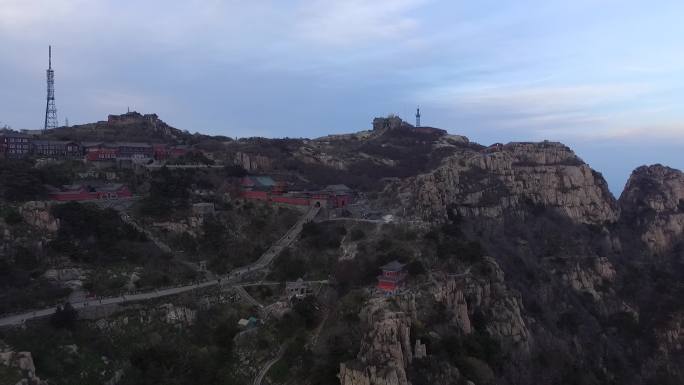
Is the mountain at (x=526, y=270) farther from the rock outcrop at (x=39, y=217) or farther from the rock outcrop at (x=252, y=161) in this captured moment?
the rock outcrop at (x=39, y=217)

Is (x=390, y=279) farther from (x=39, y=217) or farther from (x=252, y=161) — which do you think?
(x=252, y=161)

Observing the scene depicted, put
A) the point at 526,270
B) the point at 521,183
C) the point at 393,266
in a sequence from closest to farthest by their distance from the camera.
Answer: the point at 393,266, the point at 526,270, the point at 521,183

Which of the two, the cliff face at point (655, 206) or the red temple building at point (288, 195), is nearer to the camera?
the red temple building at point (288, 195)

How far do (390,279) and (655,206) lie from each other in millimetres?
55576

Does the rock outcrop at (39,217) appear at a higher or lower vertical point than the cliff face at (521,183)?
lower

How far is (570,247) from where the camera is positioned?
6562cm

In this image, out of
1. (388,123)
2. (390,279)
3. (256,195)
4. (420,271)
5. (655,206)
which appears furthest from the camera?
(388,123)

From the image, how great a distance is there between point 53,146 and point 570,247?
57848 mm

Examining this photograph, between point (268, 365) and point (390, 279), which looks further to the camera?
point (390, 279)

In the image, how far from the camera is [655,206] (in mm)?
79062

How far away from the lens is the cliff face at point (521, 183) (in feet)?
212

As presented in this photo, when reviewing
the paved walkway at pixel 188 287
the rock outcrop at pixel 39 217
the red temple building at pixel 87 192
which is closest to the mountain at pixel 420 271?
the rock outcrop at pixel 39 217

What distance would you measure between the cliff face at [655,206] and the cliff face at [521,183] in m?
4.76

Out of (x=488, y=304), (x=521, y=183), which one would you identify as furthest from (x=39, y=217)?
(x=521, y=183)
